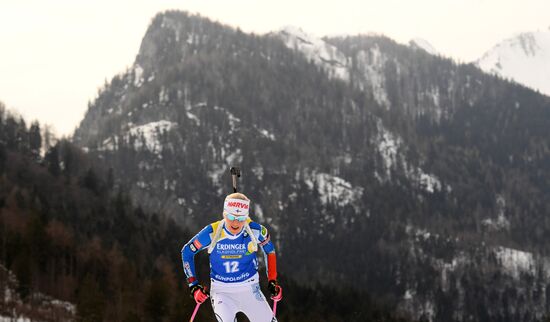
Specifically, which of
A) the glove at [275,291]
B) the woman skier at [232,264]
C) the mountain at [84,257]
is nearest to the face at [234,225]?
the woman skier at [232,264]

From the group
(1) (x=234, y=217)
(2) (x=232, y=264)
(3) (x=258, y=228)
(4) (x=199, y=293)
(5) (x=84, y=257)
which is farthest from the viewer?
(5) (x=84, y=257)

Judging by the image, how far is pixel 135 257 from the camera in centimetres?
15162

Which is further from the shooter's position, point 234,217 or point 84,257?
point 84,257

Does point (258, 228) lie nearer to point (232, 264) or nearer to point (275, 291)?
point (232, 264)

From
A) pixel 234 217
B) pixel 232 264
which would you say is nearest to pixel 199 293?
pixel 232 264

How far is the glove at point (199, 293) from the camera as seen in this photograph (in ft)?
43.7

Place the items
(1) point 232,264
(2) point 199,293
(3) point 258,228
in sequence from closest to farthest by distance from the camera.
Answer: (2) point 199,293, (1) point 232,264, (3) point 258,228

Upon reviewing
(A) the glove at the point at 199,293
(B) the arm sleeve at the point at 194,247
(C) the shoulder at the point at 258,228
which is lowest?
(A) the glove at the point at 199,293

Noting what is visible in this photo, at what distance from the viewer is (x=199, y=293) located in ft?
44.0

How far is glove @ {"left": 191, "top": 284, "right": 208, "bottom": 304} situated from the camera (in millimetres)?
13311

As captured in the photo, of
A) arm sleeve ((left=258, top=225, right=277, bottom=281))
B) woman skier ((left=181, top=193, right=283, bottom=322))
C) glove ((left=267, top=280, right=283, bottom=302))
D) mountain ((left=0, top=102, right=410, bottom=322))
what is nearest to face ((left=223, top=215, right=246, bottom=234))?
woman skier ((left=181, top=193, right=283, bottom=322))

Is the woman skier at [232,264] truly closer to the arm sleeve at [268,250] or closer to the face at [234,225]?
the face at [234,225]

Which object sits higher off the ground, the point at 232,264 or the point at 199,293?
the point at 232,264

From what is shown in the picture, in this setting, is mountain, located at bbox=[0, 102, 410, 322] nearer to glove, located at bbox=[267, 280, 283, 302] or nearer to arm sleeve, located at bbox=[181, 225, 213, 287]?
arm sleeve, located at bbox=[181, 225, 213, 287]
